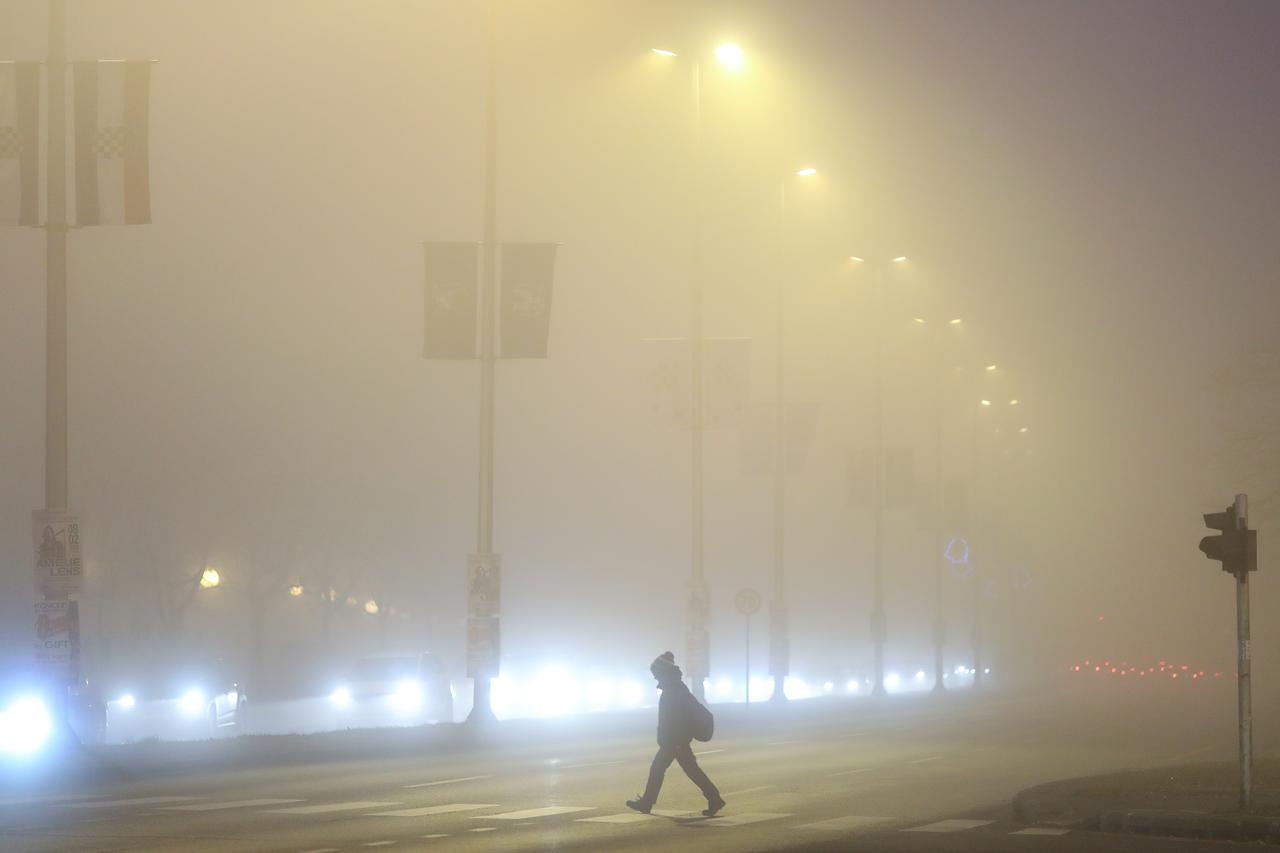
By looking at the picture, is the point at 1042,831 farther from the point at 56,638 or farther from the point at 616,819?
the point at 56,638

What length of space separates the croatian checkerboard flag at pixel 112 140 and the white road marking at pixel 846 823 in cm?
1237

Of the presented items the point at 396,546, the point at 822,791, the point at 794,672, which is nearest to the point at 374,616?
the point at 396,546

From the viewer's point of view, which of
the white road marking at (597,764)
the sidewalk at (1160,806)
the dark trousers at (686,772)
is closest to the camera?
the sidewalk at (1160,806)

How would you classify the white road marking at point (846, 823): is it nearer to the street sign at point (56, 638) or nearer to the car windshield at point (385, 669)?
the street sign at point (56, 638)

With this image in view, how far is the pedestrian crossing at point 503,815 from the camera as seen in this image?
1978cm

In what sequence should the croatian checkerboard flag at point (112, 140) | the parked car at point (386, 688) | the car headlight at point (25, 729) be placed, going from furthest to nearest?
the parked car at point (386, 688) → the car headlight at point (25, 729) → the croatian checkerboard flag at point (112, 140)

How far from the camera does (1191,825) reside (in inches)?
774

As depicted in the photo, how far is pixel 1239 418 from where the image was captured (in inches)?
2159

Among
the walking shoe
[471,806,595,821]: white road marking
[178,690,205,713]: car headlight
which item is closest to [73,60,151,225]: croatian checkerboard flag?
[471,806,595,821]: white road marking

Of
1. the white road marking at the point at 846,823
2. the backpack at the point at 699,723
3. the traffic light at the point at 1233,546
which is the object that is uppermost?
the traffic light at the point at 1233,546

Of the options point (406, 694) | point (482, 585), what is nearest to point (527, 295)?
point (482, 585)

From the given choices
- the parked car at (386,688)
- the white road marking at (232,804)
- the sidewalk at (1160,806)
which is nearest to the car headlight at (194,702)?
the parked car at (386,688)

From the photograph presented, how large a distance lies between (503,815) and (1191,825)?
6735 millimetres

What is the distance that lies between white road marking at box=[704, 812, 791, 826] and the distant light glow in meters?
24.9
